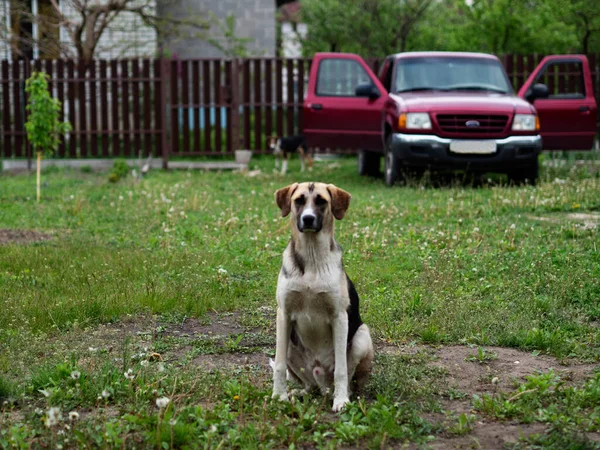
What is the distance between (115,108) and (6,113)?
236 centimetres

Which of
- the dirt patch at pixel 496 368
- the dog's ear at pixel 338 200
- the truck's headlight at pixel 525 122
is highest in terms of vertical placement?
the truck's headlight at pixel 525 122

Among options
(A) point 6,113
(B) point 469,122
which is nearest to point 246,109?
(A) point 6,113

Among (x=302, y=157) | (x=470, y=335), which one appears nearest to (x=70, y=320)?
(x=470, y=335)

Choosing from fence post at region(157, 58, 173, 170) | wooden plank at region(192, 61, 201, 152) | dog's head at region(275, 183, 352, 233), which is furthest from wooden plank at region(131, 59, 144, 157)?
dog's head at region(275, 183, 352, 233)

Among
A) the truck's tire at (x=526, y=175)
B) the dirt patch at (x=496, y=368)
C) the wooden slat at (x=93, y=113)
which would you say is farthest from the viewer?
the wooden slat at (x=93, y=113)

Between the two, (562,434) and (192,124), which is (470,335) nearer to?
(562,434)

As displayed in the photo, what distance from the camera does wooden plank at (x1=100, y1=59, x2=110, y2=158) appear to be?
64.9ft

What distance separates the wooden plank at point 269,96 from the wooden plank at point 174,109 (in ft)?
6.28

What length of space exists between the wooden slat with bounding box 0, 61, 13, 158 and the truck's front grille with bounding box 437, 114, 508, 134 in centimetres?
1039

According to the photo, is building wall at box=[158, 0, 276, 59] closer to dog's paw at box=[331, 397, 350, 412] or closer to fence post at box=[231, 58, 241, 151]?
fence post at box=[231, 58, 241, 151]

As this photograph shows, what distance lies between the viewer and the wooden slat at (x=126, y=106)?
20.0 meters

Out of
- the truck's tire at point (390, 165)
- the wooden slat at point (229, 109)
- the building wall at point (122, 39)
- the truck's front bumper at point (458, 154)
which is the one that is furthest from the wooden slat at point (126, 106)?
the truck's front bumper at point (458, 154)

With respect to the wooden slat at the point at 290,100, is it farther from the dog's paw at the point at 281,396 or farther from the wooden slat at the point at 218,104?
the dog's paw at the point at 281,396

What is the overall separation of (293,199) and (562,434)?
5.78 feet
